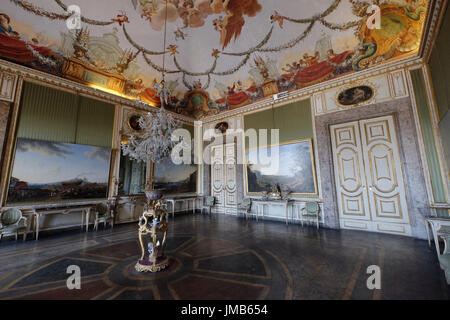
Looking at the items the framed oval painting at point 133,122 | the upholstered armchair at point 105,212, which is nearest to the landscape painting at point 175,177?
the framed oval painting at point 133,122

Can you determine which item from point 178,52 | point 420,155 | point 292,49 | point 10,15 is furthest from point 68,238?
point 420,155

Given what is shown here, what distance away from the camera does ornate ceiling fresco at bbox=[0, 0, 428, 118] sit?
5.79 metres

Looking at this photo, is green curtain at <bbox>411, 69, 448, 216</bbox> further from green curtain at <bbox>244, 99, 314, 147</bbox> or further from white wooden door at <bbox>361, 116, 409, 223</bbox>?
green curtain at <bbox>244, 99, 314, 147</bbox>

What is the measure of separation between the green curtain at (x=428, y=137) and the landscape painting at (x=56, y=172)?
10954mm

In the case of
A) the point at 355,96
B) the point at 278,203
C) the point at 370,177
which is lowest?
the point at 278,203

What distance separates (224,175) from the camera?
1022cm

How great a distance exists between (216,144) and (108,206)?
5.94m

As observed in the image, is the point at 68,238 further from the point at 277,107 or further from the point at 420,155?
the point at 420,155

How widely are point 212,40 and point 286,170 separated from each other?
642 centimetres

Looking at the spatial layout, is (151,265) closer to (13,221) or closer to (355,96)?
(13,221)

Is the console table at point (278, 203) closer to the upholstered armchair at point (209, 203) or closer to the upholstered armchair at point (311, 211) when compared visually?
the upholstered armchair at point (311, 211)

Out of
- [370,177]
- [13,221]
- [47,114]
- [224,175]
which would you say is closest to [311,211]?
[370,177]

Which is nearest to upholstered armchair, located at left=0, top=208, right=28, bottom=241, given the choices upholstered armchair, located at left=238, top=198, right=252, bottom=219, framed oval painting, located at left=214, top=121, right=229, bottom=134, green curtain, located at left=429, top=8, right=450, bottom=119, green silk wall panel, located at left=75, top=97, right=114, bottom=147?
green silk wall panel, located at left=75, top=97, right=114, bottom=147

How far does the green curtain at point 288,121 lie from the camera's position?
7750 millimetres
